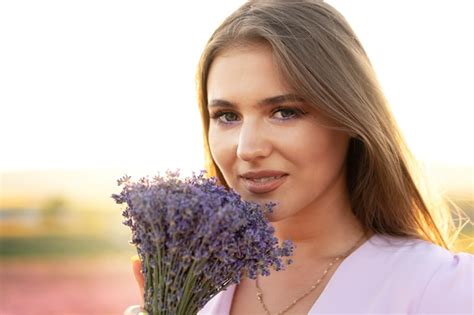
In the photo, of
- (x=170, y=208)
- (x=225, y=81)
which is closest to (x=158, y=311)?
(x=170, y=208)

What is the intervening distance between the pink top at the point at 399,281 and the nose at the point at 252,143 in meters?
0.60

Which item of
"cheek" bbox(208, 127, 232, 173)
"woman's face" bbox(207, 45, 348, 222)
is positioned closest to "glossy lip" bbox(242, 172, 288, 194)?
"woman's face" bbox(207, 45, 348, 222)

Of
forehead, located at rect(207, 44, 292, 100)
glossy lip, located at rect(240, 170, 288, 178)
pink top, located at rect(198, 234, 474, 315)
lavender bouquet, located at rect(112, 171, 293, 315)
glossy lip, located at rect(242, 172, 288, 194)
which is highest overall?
forehead, located at rect(207, 44, 292, 100)

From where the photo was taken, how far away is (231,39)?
275 cm

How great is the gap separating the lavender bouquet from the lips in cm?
45

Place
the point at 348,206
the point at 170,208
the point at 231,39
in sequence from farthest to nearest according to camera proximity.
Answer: the point at 348,206 < the point at 231,39 < the point at 170,208

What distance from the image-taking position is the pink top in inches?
98.7

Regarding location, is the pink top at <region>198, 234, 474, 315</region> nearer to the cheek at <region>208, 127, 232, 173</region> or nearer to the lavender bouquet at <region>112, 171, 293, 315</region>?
the cheek at <region>208, 127, 232, 173</region>

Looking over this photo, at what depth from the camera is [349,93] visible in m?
2.66

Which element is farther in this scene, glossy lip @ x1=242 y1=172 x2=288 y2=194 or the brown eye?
the brown eye

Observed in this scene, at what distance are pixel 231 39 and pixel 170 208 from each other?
104cm

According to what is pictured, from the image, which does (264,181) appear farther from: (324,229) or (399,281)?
(399,281)

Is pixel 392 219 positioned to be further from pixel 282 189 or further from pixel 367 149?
pixel 282 189

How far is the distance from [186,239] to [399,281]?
1.02m
